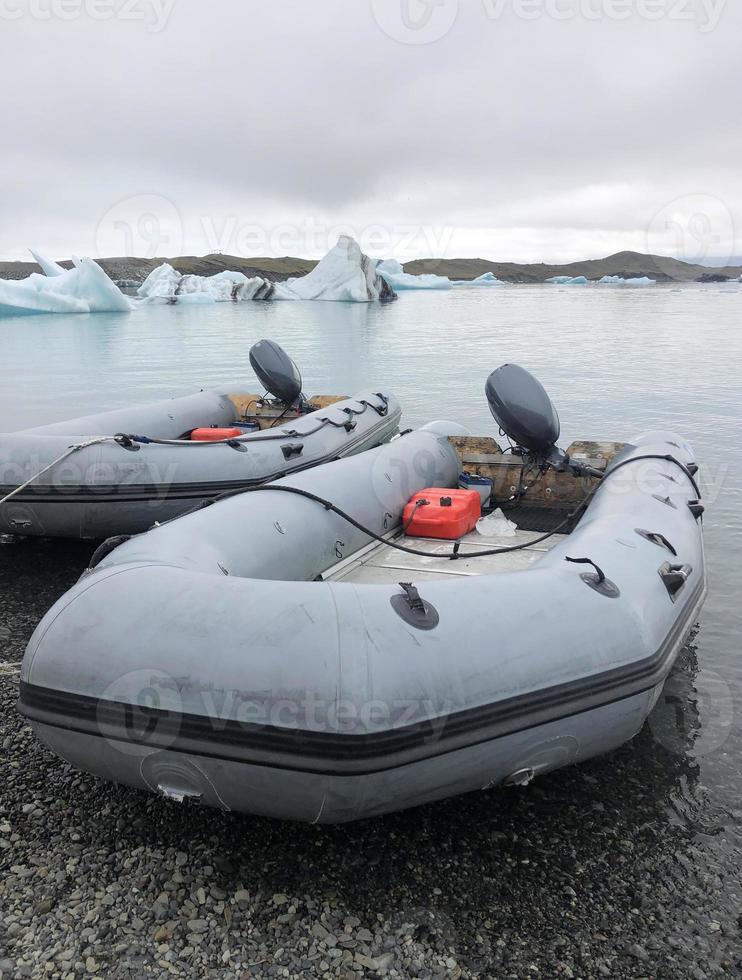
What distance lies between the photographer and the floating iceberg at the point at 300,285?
4003 cm

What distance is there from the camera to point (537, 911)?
7.59 feet

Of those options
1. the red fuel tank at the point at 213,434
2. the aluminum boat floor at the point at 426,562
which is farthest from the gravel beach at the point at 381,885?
the red fuel tank at the point at 213,434

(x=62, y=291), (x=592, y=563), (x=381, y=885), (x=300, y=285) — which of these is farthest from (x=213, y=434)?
(x=300, y=285)

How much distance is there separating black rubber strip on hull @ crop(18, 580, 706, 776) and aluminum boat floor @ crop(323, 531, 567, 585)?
51.0 inches

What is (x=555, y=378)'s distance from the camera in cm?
1575

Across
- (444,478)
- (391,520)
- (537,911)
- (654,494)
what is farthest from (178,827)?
(444,478)

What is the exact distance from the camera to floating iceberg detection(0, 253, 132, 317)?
28719 mm

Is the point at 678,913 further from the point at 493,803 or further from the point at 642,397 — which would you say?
the point at 642,397

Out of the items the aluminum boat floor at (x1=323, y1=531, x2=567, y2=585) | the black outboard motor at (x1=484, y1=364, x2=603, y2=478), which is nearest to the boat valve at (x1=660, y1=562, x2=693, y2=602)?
the aluminum boat floor at (x1=323, y1=531, x2=567, y2=585)

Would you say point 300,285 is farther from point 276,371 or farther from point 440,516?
point 440,516

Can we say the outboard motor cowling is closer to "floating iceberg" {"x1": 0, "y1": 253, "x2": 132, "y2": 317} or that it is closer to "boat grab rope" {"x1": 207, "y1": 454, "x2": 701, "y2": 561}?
"boat grab rope" {"x1": 207, "y1": 454, "x2": 701, "y2": 561}

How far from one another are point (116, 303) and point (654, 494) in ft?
110

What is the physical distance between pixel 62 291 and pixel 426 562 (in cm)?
3198

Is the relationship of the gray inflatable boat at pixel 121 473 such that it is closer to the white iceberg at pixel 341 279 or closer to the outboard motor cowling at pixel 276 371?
the outboard motor cowling at pixel 276 371
